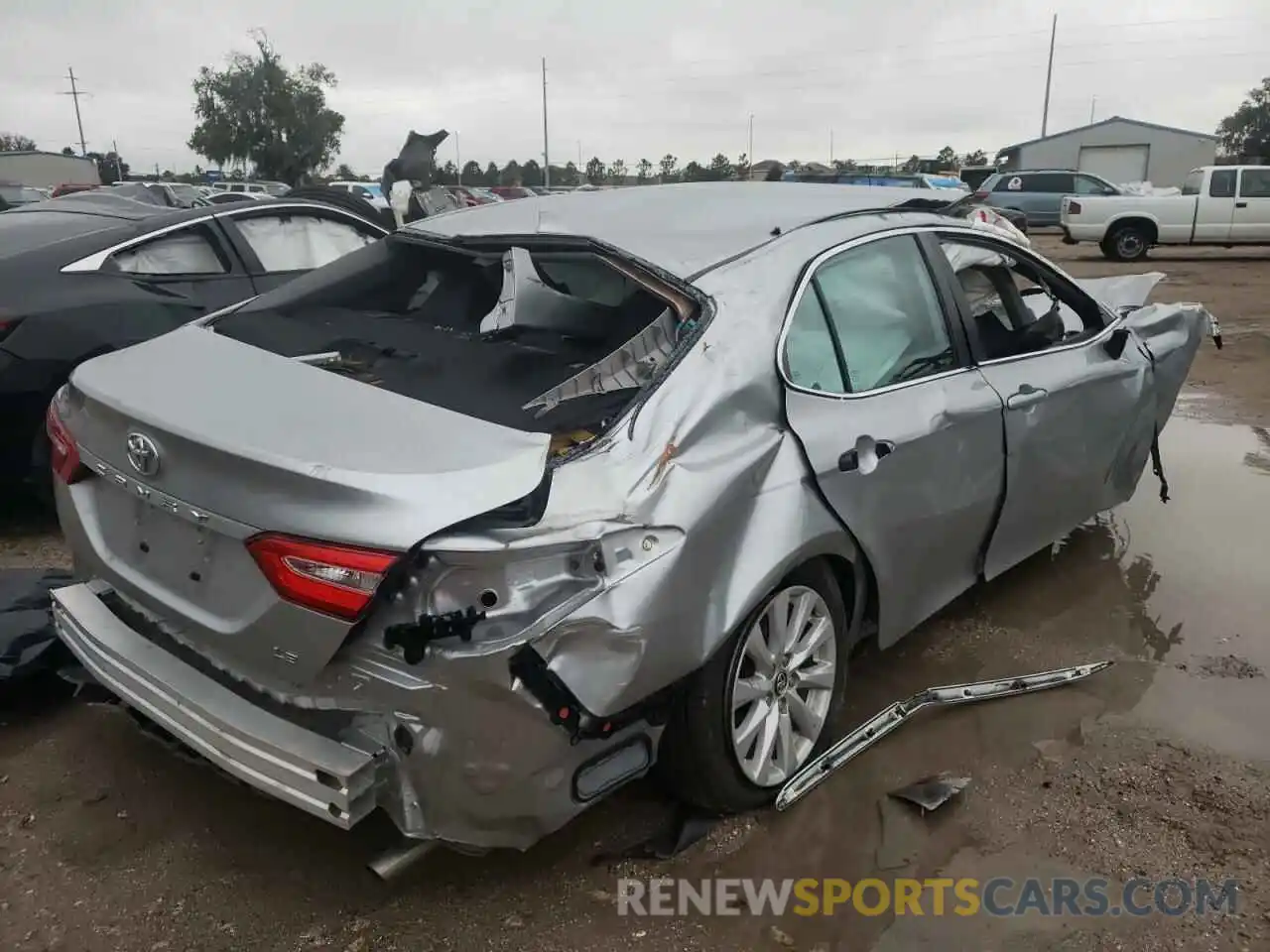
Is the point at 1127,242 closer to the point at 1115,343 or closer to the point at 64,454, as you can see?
the point at 1115,343

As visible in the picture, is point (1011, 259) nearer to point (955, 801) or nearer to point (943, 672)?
point (943, 672)

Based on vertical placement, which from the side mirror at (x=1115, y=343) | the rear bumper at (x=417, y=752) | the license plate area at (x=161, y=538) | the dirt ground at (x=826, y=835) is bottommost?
the dirt ground at (x=826, y=835)

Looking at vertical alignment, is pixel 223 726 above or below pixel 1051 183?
below

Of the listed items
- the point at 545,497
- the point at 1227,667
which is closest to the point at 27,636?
the point at 545,497

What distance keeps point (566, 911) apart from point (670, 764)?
0.43 m

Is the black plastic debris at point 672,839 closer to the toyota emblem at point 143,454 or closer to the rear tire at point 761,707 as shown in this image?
the rear tire at point 761,707

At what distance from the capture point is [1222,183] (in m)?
19.0

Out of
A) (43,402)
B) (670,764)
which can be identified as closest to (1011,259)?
(670,764)

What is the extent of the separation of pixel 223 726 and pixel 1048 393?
118 inches

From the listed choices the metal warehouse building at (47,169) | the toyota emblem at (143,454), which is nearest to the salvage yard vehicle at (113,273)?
the toyota emblem at (143,454)

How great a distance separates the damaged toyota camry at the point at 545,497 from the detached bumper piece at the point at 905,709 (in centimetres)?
6

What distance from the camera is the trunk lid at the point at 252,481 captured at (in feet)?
6.60

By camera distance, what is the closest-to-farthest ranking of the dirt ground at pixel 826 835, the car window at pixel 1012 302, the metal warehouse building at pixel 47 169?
the dirt ground at pixel 826 835, the car window at pixel 1012 302, the metal warehouse building at pixel 47 169

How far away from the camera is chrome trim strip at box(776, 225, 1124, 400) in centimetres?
276
